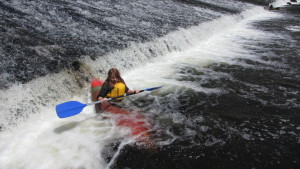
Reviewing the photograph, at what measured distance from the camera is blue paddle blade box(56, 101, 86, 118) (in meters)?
3.63

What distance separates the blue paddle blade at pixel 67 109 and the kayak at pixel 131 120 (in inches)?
15.2

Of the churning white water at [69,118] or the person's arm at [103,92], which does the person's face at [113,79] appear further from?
the churning white water at [69,118]

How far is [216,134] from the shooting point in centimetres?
362

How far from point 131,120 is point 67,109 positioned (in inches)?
38.7

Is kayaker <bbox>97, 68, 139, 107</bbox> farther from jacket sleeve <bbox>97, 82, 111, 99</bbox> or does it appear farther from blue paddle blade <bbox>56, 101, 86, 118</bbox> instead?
blue paddle blade <bbox>56, 101, 86, 118</bbox>

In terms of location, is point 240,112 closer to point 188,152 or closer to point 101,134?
point 188,152

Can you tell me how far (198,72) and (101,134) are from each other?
3330 mm

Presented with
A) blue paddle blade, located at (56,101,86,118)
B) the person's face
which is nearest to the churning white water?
blue paddle blade, located at (56,101,86,118)

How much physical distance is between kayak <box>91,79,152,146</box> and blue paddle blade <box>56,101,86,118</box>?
0.39m

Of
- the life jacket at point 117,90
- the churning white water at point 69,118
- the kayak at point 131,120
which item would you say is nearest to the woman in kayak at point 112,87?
the life jacket at point 117,90

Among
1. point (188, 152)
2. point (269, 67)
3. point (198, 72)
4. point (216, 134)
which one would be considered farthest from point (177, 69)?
point (188, 152)

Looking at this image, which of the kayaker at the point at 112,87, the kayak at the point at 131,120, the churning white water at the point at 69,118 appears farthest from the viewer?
the kayaker at the point at 112,87

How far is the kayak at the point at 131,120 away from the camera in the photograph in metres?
3.56

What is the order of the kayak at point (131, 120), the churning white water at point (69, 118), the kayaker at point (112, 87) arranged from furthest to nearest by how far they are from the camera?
1. the kayaker at point (112, 87)
2. the kayak at point (131, 120)
3. the churning white water at point (69, 118)
